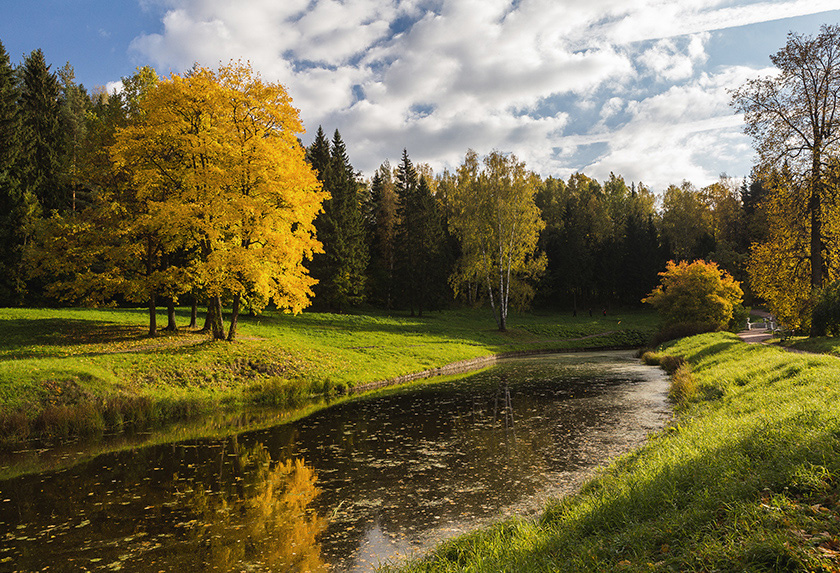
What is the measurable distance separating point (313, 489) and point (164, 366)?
42.3 feet

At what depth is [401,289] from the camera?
5522cm

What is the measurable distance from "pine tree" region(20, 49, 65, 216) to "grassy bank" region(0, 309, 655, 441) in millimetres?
21799

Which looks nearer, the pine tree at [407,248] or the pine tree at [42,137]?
the pine tree at [42,137]

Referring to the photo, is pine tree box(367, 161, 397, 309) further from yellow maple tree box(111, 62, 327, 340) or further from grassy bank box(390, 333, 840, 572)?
grassy bank box(390, 333, 840, 572)

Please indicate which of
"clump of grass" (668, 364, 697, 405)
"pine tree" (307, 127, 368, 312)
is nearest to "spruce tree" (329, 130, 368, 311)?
"pine tree" (307, 127, 368, 312)

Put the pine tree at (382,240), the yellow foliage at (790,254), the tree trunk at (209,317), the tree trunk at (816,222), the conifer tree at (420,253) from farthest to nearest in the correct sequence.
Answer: the pine tree at (382,240)
the conifer tree at (420,253)
the tree trunk at (209,317)
the yellow foliage at (790,254)
the tree trunk at (816,222)

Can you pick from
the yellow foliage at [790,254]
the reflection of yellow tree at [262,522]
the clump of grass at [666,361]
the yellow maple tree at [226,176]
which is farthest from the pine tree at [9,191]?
the yellow foliage at [790,254]

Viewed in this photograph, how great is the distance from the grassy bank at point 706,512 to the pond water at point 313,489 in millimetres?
1519

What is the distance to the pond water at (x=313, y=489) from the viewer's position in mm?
7359

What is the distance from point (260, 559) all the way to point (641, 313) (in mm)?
73623

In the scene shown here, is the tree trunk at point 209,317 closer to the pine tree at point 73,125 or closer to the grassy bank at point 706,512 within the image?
the pine tree at point 73,125

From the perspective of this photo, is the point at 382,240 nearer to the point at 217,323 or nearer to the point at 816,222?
the point at 217,323

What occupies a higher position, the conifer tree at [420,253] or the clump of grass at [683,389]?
the conifer tree at [420,253]

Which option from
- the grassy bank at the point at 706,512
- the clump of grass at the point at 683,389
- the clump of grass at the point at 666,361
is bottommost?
the clump of grass at the point at 666,361
